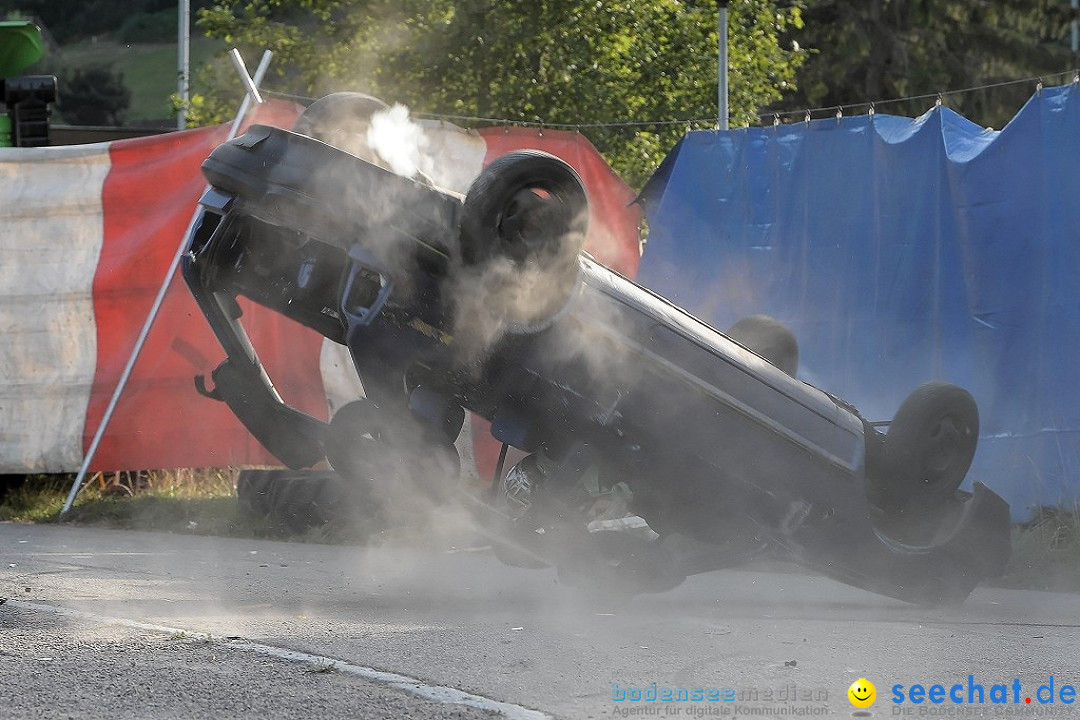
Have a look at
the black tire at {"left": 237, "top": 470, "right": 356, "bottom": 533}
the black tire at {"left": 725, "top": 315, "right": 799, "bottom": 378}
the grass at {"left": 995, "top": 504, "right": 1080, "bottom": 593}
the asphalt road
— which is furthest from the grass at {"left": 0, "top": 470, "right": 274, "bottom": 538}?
the grass at {"left": 995, "top": 504, "right": 1080, "bottom": 593}

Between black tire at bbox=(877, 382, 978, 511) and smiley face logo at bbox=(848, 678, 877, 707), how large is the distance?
1.70 meters

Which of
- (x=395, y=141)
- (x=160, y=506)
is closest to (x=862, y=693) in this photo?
(x=395, y=141)

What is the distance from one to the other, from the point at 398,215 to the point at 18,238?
274 inches

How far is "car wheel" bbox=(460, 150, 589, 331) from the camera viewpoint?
618 cm

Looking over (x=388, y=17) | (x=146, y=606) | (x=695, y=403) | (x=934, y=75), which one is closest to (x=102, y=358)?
(x=146, y=606)

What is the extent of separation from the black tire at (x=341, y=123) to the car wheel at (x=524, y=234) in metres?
0.73

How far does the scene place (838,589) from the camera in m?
8.48

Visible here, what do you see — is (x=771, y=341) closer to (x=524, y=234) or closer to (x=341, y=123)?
(x=524, y=234)

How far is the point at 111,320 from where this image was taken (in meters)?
12.2

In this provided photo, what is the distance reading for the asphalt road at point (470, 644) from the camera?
5207mm

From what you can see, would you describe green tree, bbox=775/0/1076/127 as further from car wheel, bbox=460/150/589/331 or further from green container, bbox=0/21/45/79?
car wheel, bbox=460/150/589/331

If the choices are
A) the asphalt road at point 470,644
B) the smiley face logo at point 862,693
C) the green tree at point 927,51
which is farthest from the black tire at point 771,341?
the green tree at point 927,51

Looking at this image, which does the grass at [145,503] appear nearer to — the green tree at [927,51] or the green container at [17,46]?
the green container at [17,46]

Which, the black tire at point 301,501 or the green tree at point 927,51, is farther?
the green tree at point 927,51
